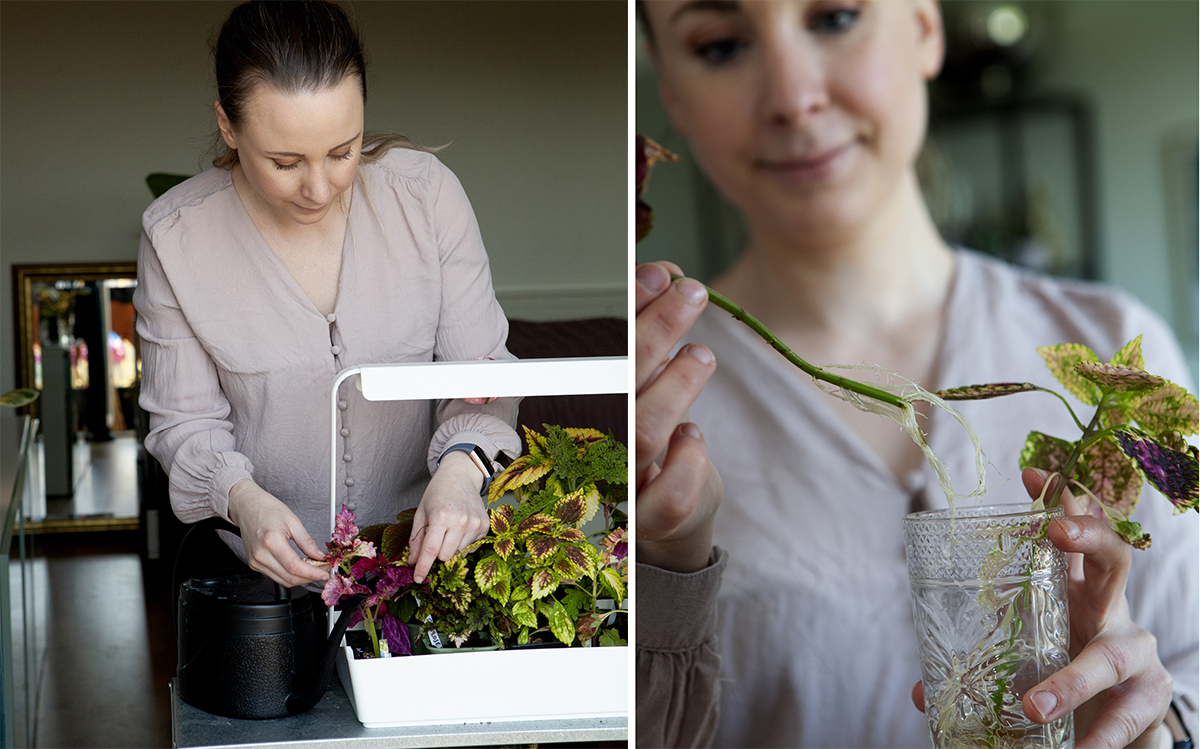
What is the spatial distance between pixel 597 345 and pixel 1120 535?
Result: 82 cm

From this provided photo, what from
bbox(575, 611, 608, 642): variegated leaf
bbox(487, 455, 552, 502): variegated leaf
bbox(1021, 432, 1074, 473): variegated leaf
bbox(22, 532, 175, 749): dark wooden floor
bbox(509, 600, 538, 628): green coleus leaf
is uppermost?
bbox(1021, 432, 1074, 473): variegated leaf

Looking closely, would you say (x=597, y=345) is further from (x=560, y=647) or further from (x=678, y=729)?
(x=678, y=729)

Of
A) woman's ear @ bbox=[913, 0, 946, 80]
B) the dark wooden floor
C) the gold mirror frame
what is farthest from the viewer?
the gold mirror frame

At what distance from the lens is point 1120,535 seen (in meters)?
0.82

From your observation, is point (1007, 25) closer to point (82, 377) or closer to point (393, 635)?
point (393, 635)

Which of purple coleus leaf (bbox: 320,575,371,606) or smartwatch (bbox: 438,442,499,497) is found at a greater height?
smartwatch (bbox: 438,442,499,497)

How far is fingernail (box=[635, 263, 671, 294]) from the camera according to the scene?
87cm

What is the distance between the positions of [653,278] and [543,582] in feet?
1.46

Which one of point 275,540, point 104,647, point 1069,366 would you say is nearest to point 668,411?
point 1069,366

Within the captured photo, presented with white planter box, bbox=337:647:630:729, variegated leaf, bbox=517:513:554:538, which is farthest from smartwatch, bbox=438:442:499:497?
white planter box, bbox=337:647:630:729

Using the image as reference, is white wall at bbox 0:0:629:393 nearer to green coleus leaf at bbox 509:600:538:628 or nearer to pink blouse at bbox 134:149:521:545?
pink blouse at bbox 134:149:521:545

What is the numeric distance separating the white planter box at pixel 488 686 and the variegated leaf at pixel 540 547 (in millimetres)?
115

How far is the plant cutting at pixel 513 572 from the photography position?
1157 millimetres

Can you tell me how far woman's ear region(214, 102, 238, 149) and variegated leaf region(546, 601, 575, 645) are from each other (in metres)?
0.70
